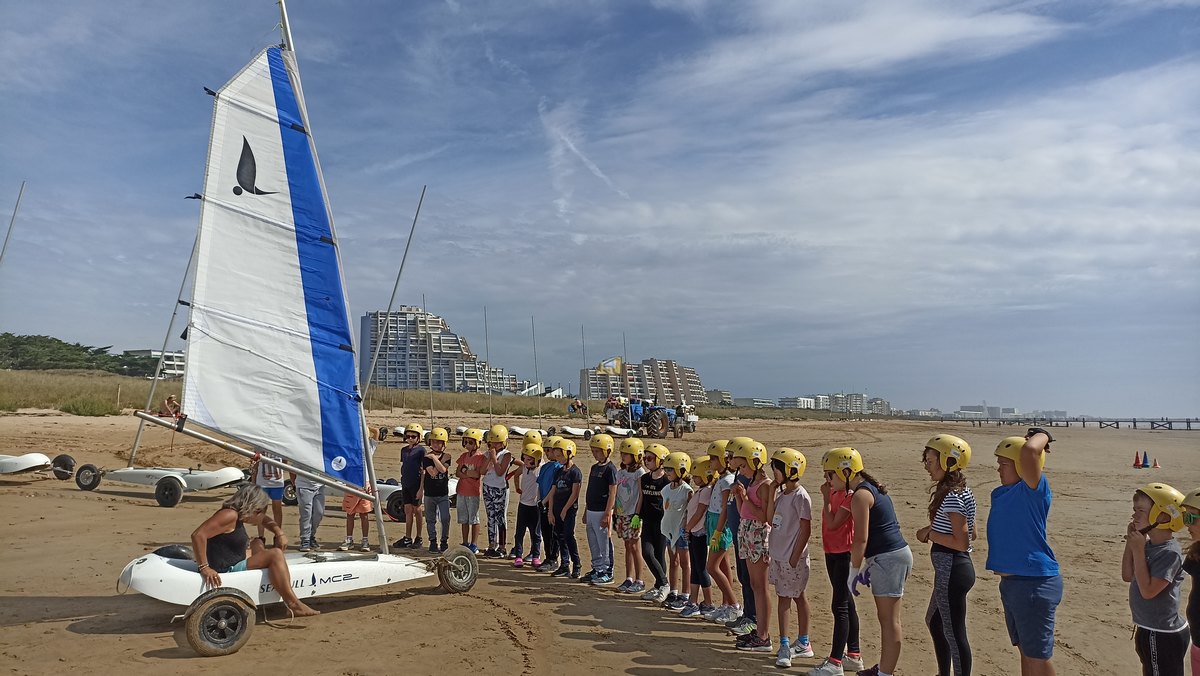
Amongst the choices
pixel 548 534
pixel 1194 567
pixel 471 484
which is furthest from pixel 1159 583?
pixel 471 484

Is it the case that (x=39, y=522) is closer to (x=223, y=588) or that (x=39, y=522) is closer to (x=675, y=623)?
(x=223, y=588)

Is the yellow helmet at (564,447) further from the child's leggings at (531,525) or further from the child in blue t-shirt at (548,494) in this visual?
the child's leggings at (531,525)

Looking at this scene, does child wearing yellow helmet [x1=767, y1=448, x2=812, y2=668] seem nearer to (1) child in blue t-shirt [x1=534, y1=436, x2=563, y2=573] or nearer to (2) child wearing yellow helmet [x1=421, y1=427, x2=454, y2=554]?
(1) child in blue t-shirt [x1=534, y1=436, x2=563, y2=573]

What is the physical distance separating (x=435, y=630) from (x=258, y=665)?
4.83 ft

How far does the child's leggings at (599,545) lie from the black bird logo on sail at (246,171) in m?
4.74

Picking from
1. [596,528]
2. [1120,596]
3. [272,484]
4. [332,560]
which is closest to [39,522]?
[272,484]

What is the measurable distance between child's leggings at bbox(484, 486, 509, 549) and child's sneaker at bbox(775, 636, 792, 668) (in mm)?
4514

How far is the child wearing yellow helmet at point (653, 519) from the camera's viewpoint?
7.82 meters

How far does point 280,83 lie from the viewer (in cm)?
699

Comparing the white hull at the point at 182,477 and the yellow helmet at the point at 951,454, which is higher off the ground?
the yellow helmet at the point at 951,454

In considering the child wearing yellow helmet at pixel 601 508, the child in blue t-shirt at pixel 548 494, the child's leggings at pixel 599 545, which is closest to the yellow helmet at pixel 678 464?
the child wearing yellow helmet at pixel 601 508

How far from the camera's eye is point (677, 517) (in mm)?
7547

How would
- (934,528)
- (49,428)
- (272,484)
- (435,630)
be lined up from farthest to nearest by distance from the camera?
(49,428) < (272,484) < (435,630) < (934,528)

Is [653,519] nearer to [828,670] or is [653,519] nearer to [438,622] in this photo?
[438,622]
